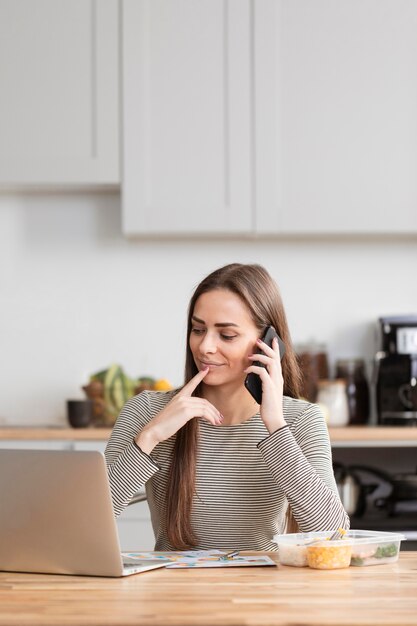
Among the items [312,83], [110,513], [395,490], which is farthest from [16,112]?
[110,513]

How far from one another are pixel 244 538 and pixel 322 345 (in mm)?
1909

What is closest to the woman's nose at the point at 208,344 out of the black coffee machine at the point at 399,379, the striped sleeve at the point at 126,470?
the striped sleeve at the point at 126,470

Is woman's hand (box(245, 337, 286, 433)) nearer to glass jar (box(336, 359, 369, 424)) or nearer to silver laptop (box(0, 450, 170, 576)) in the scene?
silver laptop (box(0, 450, 170, 576))

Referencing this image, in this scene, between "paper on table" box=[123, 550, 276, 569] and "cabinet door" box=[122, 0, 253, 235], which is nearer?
"paper on table" box=[123, 550, 276, 569]

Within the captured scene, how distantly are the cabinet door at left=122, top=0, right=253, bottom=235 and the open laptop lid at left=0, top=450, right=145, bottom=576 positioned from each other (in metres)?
2.15

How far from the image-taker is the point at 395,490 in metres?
3.49

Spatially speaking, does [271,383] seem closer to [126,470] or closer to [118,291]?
[126,470]

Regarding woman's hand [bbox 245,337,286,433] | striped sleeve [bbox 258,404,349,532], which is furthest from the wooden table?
woman's hand [bbox 245,337,286,433]

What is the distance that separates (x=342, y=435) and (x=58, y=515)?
1.91 m

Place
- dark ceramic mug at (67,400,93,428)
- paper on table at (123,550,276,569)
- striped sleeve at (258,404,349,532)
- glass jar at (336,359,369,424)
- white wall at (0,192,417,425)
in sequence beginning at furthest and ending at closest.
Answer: white wall at (0,192,417,425) < glass jar at (336,359,369,424) < dark ceramic mug at (67,400,93,428) < striped sleeve at (258,404,349,532) < paper on table at (123,550,276,569)

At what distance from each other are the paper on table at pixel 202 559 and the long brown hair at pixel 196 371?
244mm

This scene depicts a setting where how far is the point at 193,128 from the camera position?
3.71m

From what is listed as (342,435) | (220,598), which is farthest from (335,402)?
(220,598)

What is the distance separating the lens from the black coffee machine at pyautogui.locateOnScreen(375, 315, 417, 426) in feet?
12.0
